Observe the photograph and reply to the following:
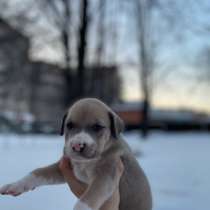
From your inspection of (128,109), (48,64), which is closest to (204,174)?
(48,64)

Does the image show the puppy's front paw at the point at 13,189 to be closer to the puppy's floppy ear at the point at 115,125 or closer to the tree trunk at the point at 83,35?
the puppy's floppy ear at the point at 115,125

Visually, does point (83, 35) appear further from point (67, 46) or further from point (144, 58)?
point (144, 58)

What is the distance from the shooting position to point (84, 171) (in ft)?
3.80

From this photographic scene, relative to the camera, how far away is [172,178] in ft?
15.3

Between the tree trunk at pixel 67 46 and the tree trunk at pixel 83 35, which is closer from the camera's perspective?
the tree trunk at pixel 83 35

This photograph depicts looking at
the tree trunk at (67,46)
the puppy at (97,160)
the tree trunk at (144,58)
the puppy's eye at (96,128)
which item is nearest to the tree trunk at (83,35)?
the tree trunk at (67,46)

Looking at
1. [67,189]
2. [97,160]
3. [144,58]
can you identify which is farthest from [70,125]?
[144,58]

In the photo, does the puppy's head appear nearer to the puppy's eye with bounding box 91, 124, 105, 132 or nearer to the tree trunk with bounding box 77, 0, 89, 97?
the puppy's eye with bounding box 91, 124, 105, 132

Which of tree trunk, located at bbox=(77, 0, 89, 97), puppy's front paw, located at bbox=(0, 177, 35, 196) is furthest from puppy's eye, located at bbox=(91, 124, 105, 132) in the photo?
tree trunk, located at bbox=(77, 0, 89, 97)

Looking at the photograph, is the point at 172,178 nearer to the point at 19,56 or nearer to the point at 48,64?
the point at 48,64

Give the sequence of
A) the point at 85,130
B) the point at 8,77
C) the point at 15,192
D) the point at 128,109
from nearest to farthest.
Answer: the point at 85,130 → the point at 15,192 → the point at 8,77 → the point at 128,109

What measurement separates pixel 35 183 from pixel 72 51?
5438 millimetres

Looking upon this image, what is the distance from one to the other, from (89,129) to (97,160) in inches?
3.2

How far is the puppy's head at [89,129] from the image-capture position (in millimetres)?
1062
